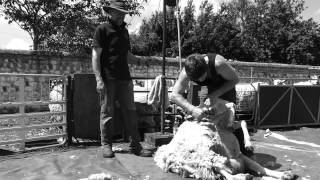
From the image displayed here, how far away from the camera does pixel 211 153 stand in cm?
468

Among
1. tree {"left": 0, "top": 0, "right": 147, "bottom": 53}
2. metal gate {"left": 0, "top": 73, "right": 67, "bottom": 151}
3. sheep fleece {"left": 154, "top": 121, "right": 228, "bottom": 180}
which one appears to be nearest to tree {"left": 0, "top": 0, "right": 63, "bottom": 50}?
tree {"left": 0, "top": 0, "right": 147, "bottom": 53}

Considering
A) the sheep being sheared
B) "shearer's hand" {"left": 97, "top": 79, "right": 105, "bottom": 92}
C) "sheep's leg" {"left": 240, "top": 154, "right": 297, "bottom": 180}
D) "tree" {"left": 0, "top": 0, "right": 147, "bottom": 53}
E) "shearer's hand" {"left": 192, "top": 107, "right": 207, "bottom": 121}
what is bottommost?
"sheep's leg" {"left": 240, "top": 154, "right": 297, "bottom": 180}

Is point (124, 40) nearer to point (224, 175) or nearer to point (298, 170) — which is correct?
point (224, 175)

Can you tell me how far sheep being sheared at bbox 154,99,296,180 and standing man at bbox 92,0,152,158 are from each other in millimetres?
932

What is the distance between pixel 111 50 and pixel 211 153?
7.03 ft

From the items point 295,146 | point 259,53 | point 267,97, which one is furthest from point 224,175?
point 259,53

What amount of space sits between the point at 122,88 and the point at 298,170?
269 cm

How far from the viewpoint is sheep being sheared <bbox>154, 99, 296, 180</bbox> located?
4.62 metres

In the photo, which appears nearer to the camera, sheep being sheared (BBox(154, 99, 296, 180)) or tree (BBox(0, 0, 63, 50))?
sheep being sheared (BBox(154, 99, 296, 180))

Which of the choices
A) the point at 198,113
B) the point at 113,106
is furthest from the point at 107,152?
the point at 198,113

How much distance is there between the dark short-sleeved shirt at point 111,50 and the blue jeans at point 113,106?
0.13 m

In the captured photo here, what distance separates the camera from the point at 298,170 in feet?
17.5

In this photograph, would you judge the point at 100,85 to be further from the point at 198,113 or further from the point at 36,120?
the point at 36,120

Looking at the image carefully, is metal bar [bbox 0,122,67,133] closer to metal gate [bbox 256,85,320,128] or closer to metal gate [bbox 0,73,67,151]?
metal gate [bbox 0,73,67,151]
